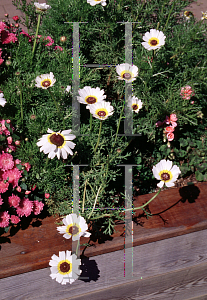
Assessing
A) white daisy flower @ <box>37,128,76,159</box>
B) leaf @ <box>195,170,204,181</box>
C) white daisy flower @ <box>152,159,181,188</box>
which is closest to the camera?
white daisy flower @ <box>37,128,76,159</box>

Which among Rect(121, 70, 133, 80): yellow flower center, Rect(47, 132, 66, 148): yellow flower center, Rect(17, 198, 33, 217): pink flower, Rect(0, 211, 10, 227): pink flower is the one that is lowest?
Rect(0, 211, 10, 227): pink flower

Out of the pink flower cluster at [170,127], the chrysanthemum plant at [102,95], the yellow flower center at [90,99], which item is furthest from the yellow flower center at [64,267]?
the pink flower cluster at [170,127]

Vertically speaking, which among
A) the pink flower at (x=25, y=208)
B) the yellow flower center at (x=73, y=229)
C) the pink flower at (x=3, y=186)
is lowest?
the yellow flower center at (x=73, y=229)

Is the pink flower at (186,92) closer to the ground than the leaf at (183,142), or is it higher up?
higher up

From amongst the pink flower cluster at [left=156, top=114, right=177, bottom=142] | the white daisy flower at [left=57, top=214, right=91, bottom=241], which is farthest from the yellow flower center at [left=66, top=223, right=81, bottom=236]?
the pink flower cluster at [left=156, top=114, right=177, bottom=142]

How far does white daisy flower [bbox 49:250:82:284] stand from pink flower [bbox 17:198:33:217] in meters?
0.28

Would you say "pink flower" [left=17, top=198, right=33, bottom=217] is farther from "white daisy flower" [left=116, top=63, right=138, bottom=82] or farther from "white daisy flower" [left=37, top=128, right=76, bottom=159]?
"white daisy flower" [left=116, top=63, right=138, bottom=82]

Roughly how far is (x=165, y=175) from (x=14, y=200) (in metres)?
0.67

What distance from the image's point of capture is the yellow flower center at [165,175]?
3.81 ft

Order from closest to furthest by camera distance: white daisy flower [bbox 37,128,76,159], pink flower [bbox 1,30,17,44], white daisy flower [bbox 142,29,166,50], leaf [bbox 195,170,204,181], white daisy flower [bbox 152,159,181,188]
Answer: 1. white daisy flower [bbox 37,128,76,159]
2. white daisy flower [bbox 152,159,181,188]
3. white daisy flower [bbox 142,29,166,50]
4. pink flower [bbox 1,30,17,44]
5. leaf [bbox 195,170,204,181]

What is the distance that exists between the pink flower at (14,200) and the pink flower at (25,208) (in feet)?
0.09

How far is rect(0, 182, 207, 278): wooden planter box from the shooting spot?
4.01 feet

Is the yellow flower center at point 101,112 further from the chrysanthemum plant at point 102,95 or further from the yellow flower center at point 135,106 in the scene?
the yellow flower center at point 135,106

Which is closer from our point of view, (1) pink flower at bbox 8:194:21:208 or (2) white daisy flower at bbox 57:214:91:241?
(2) white daisy flower at bbox 57:214:91:241
